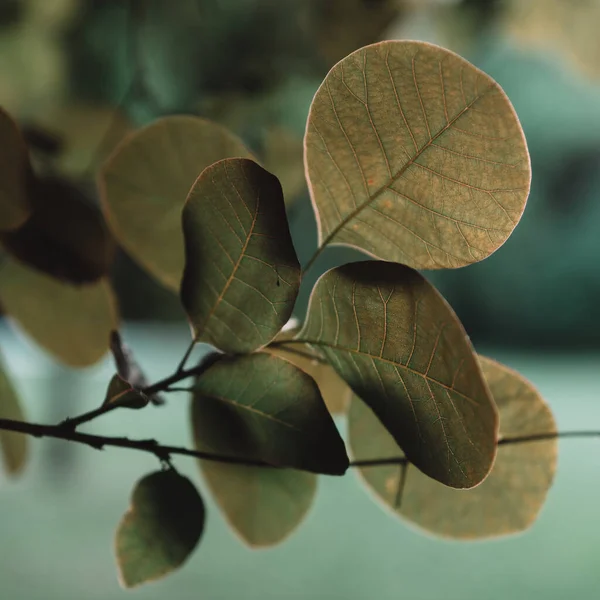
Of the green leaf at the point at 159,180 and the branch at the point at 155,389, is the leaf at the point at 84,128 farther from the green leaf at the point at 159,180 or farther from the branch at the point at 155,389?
the branch at the point at 155,389

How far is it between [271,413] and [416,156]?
86 mm

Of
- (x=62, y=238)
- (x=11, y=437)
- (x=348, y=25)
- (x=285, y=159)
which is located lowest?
(x=11, y=437)

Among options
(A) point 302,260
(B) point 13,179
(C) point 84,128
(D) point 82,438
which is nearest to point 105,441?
(D) point 82,438

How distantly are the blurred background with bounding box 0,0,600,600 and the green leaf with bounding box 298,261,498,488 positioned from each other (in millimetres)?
242

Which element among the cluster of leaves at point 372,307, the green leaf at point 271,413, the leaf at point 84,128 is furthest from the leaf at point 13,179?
the leaf at point 84,128

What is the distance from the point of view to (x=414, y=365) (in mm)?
171

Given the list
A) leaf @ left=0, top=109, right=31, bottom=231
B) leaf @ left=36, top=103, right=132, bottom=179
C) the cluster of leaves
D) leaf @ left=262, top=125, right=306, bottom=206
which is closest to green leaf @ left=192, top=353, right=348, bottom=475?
the cluster of leaves

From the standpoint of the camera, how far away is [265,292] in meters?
0.18

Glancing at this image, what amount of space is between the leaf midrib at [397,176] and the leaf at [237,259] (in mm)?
22

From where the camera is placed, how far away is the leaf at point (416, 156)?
16 cm

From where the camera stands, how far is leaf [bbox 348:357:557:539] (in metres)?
0.23

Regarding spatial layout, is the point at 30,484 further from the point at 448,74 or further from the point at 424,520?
the point at 448,74

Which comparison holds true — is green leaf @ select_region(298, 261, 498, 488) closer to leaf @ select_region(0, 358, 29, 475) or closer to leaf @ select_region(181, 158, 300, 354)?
leaf @ select_region(181, 158, 300, 354)

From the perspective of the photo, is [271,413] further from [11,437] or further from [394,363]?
[11,437]
